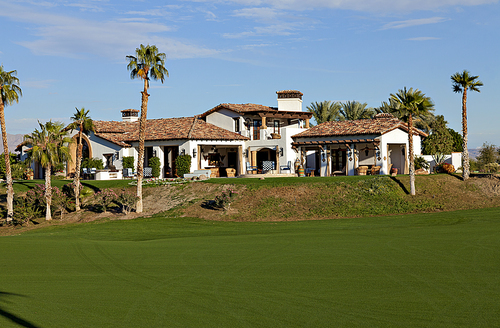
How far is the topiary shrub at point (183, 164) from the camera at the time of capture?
39844mm

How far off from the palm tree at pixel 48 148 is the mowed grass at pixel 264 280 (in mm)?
11522

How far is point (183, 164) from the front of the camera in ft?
131

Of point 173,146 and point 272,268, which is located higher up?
point 173,146

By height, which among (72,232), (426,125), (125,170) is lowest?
(72,232)

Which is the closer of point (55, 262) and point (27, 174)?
point (55, 262)

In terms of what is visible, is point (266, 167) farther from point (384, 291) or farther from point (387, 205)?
point (384, 291)

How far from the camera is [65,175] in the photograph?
45406 millimetres

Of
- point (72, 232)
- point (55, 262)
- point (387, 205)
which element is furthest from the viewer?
point (387, 205)

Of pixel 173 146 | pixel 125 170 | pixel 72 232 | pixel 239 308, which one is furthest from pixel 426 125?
pixel 239 308

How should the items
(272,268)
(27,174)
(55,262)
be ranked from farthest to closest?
1. (27,174)
2. (55,262)
3. (272,268)

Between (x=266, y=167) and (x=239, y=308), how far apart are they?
31276mm

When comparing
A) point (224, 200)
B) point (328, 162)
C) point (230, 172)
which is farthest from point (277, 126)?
point (224, 200)

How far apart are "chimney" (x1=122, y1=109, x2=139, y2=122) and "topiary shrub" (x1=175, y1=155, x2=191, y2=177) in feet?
45.5

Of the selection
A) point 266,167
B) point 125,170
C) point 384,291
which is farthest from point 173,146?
point 384,291
